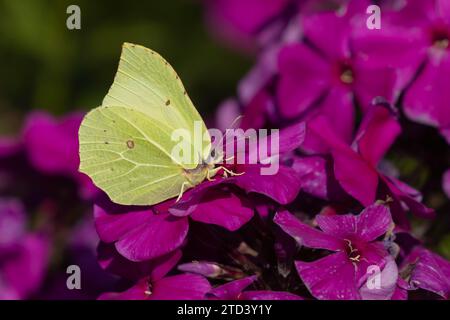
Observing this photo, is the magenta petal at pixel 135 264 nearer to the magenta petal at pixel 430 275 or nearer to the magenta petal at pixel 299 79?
the magenta petal at pixel 430 275

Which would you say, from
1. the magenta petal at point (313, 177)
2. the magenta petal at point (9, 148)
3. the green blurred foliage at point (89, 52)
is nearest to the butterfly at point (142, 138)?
the magenta petal at point (313, 177)

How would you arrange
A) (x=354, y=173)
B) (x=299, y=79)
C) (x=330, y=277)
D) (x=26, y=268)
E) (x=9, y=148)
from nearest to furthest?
(x=330, y=277)
(x=354, y=173)
(x=299, y=79)
(x=26, y=268)
(x=9, y=148)

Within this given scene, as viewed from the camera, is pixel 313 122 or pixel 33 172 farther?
pixel 33 172

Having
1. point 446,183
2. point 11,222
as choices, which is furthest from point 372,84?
point 11,222

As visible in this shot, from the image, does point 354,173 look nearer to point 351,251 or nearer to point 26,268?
point 351,251

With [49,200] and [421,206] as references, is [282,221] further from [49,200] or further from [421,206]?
[49,200]

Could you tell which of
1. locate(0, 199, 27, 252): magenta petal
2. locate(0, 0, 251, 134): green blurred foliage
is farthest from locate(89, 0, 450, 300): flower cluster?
locate(0, 0, 251, 134): green blurred foliage

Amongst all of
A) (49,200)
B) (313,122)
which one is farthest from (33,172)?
(313,122)
